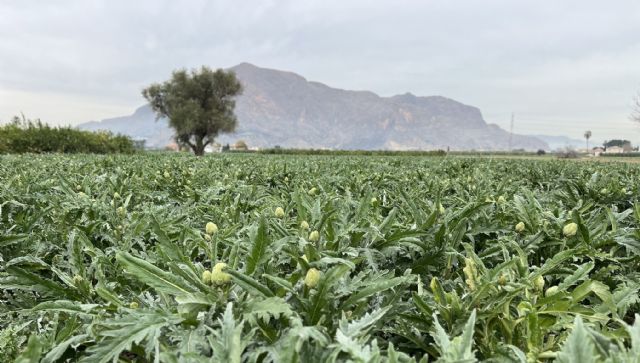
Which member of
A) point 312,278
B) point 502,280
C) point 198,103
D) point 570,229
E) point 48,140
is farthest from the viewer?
point 198,103

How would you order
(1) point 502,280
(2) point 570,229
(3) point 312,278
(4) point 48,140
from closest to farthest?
(3) point 312,278 → (1) point 502,280 → (2) point 570,229 → (4) point 48,140

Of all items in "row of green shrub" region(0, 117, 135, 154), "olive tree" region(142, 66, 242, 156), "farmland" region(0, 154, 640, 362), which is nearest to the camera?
"farmland" region(0, 154, 640, 362)

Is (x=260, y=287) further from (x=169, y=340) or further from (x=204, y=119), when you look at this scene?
(x=204, y=119)

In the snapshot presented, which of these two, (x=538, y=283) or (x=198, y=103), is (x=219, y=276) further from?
(x=198, y=103)

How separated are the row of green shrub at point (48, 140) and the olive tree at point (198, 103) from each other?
25023mm

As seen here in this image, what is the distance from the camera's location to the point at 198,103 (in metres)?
61.1

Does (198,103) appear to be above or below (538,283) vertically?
above

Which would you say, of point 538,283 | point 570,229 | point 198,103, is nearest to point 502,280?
point 538,283

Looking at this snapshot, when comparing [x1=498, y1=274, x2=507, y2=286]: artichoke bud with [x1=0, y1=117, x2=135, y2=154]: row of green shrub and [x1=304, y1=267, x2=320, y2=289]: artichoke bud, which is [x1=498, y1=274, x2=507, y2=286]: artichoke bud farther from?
[x1=0, y1=117, x2=135, y2=154]: row of green shrub

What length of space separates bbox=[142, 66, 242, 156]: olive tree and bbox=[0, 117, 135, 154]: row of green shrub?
25023mm

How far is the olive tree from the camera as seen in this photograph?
197 feet

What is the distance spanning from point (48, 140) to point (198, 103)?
3270cm

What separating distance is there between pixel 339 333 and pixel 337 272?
0.67 ft

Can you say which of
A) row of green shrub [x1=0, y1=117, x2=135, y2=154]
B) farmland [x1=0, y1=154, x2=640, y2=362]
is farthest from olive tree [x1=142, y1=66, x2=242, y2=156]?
farmland [x1=0, y1=154, x2=640, y2=362]
